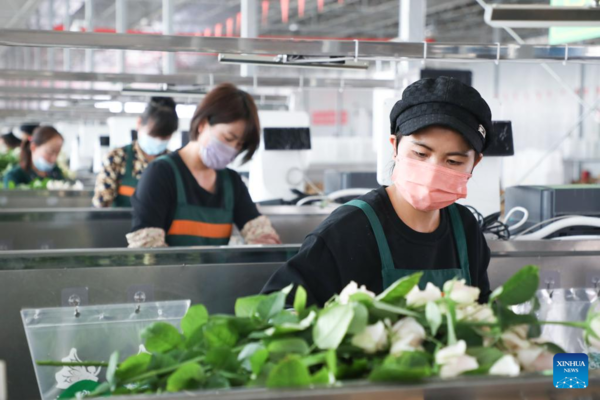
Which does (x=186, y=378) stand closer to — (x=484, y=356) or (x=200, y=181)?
(x=484, y=356)

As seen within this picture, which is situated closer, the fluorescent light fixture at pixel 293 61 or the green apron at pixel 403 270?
the green apron at pixel 403 270

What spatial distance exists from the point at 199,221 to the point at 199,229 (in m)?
0.03

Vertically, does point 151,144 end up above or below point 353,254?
above

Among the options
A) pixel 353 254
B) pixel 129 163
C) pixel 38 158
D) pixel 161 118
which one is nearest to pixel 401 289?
pixel 353 254

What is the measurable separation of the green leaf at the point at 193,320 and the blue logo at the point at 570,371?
0.51 m

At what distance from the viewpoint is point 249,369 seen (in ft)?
3.53

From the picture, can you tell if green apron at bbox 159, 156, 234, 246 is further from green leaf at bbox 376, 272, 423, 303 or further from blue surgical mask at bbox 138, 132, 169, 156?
green leaf at bbox 376, 272, 423, 303

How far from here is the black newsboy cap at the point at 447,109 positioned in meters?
1.65

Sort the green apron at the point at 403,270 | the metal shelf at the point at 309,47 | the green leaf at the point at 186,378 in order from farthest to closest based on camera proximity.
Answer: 1. the metal shelf at the point at 309,47
2. the green apron at the point at 403,270
3. the green leaf at the point at 186,378

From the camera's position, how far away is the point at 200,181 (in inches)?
126

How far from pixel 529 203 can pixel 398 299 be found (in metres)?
2.44

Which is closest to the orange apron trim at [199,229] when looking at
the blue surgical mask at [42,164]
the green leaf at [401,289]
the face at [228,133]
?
the face at [228,133]

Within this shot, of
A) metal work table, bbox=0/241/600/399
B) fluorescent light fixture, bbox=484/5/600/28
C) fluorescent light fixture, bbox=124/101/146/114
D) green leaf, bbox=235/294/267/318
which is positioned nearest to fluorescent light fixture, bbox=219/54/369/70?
fluorescent light fixture, bbox=484/5/600/28

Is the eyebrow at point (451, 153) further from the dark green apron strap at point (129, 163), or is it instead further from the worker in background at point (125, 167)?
the dark green apron strap at point (129, 163)
